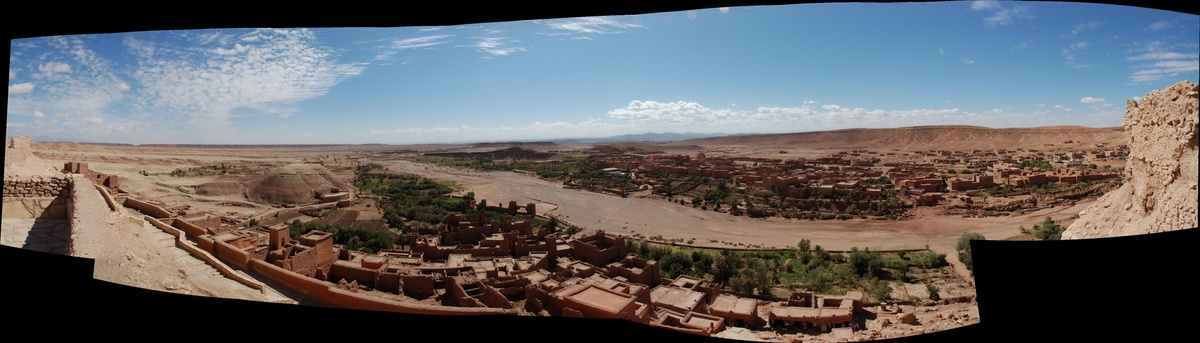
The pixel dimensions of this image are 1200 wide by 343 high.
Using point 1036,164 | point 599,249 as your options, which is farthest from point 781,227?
point 1036,164

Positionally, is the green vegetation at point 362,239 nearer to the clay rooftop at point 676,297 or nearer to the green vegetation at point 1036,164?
the clay rooftop at point 676,297

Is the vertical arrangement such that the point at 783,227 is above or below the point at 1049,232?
below

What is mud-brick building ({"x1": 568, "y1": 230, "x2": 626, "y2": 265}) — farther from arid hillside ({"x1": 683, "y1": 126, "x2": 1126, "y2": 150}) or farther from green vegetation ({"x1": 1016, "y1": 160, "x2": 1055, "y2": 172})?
arid hillside ({"x1": 683, "y1": 126, "x2": 1126, "y2": 150})

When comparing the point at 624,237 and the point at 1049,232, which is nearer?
the point at 1049,232

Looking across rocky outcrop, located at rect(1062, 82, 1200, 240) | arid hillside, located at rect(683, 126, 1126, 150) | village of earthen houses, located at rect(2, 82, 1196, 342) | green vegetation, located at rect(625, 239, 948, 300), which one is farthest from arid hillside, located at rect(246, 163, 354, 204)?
arid hillside, located at rect(683, 126, 1126, 150)

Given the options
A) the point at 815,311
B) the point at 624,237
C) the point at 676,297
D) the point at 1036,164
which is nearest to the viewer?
the point at 815,311

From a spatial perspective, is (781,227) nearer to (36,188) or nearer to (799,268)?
(799,268)

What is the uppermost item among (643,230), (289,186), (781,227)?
(289,186)
